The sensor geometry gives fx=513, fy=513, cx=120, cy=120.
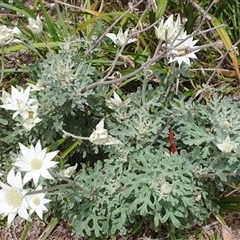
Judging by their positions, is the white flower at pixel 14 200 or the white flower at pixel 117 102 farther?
the white flower at pixel 117 102

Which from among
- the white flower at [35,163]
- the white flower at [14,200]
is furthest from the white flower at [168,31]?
the white flower at [14,200]

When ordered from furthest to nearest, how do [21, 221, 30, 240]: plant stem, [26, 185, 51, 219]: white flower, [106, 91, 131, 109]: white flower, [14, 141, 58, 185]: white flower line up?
[21, 221, 30, 240]: plant stem < [106, 91, 131, 109]: white flower < [26, 185, 51, 219]: white flower < [14, 141, 58, 185]: white flower

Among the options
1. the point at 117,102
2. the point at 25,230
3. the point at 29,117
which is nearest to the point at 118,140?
the point at 117,102

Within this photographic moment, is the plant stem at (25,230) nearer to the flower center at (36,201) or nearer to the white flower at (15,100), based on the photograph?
the flower center at (36,201)

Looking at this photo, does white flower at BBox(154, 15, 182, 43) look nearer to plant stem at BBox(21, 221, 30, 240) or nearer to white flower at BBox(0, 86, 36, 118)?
white flower at BBox(0, 86, 36, 118)

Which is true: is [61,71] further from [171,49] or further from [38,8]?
[38,8]

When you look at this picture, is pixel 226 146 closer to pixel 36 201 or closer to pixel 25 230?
pixel 36 201

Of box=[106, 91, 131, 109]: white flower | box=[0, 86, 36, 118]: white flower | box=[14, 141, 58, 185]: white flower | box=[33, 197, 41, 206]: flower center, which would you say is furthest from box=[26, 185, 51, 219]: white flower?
box=[106, 91, 131, 109]: white flower
